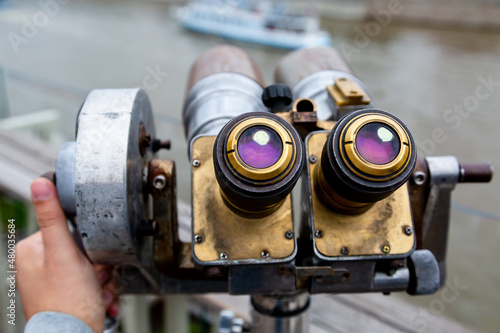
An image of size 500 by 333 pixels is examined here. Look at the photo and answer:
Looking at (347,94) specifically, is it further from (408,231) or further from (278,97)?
(408,231)

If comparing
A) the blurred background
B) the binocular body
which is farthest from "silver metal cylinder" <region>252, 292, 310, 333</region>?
the blurred background

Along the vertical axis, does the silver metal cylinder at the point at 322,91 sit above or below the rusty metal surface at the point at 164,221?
above

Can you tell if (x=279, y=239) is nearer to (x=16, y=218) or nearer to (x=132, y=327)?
(x=132, y=327)

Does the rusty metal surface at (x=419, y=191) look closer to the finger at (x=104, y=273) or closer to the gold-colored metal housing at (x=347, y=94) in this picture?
the gold-colored metal housing at (x=347, y=94)

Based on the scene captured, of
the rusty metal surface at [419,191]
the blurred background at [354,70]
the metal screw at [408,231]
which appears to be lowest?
the metal screw at [408,231]

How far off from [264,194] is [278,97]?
0.31 meters

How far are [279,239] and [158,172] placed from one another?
0.27 meters

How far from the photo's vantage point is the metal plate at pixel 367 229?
2.09 ft

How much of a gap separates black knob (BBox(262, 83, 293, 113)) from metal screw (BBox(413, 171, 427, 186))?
0.28 meters

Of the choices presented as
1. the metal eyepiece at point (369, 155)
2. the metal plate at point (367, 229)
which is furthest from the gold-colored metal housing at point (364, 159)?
the metal plate at point (367, 229)

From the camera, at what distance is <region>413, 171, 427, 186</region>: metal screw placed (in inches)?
30.4

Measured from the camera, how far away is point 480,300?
3113 mm

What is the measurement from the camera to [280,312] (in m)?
0.81

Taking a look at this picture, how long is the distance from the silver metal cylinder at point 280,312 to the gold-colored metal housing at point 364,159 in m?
0.36
